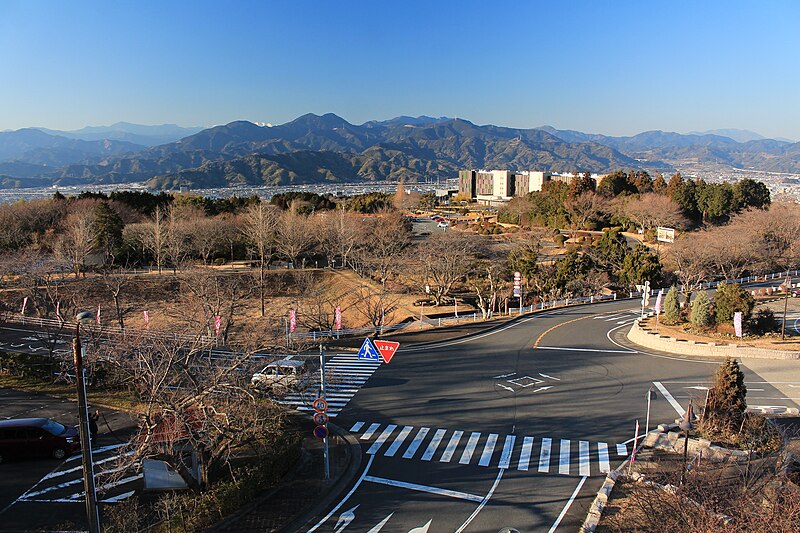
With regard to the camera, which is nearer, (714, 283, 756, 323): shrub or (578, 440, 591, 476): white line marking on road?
(578, 440, 591, 476): white line marking on road

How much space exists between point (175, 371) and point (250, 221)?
32685mm

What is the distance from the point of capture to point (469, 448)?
12.7 meters

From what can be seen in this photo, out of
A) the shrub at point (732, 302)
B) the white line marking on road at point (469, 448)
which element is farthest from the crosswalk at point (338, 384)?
the shrub at point (732, 302)

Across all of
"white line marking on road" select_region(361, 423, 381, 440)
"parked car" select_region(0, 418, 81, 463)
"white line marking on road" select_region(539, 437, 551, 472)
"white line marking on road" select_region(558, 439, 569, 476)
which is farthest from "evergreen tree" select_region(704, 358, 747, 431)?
"parked car" select_region(0, 418, 81, 463)

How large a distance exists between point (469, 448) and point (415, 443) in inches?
54.4

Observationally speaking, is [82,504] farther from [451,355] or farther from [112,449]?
[451,355]

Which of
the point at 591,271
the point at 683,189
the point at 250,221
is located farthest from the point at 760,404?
the point at 683,189

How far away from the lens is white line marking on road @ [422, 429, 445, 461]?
12.3 meters

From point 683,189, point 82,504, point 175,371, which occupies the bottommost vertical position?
point 82,504

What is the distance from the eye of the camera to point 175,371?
39.9ft

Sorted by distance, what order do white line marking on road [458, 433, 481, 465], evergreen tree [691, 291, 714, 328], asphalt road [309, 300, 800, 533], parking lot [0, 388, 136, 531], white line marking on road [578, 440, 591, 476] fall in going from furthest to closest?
evergreen tree [691, 291, 714, 328]
white line marking on road [458, 433, 481, 465]
white line marking on road [578, 440, 591, 476]
asphalt road [309, 300, 800, 533]
parking lot [0, 388, 136, 531]

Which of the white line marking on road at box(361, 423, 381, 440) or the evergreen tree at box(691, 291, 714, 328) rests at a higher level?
the evergreen tree at box(691, 291, 714, 328)

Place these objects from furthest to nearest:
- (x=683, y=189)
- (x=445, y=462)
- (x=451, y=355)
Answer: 1. (x=683, y=189)
2. (x=451, y=355)
3. (x=445, y=462)

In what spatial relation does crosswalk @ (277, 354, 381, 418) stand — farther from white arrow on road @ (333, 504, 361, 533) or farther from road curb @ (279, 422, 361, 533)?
white arrow on road @ (333, 504, 361, 533)
